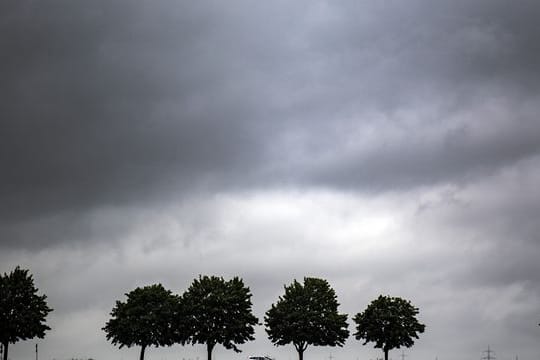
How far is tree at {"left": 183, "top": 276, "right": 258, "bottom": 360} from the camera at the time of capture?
123 metres

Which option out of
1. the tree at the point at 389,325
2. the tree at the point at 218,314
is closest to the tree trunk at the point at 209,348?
the tree at the point at 218,314

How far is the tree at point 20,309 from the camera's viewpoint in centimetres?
12012

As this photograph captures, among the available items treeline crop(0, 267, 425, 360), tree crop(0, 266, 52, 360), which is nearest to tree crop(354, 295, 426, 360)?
treeline crop(0, 267, 425, 360)

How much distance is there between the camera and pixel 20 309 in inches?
4774

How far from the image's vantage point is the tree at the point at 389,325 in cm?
12850

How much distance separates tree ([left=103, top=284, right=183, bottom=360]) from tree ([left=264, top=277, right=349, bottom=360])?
16571mm

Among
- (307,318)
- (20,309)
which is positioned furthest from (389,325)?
(20,309)

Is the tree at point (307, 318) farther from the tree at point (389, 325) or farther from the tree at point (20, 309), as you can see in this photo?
the tree at point (20, 309)

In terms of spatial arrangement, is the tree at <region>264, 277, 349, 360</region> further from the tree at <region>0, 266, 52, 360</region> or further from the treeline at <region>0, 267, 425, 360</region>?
the tree at <region>0, 266, 52, 360</region>

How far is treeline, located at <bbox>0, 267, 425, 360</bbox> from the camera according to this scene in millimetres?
122000

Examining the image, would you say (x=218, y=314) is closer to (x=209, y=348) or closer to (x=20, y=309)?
(x=209, y=348)

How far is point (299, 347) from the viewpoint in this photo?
126375 millimetres

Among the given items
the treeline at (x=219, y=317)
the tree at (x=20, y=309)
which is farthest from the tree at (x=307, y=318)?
the tree at (x=20, y=309)

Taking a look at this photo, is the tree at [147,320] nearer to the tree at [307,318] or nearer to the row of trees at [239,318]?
the row of trees at [239,318]
